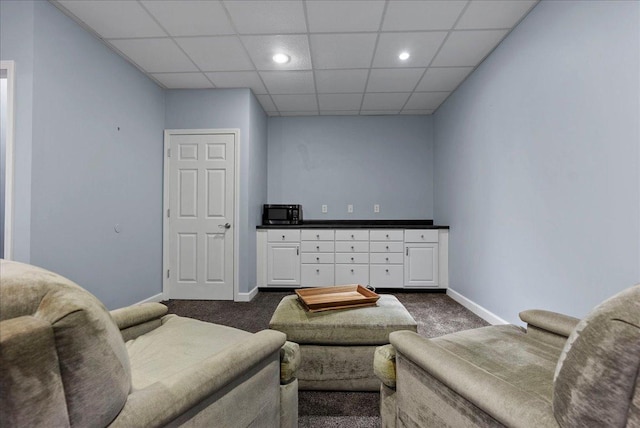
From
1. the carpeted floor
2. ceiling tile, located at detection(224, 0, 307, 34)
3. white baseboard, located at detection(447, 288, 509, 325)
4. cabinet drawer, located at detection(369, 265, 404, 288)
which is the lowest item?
the carpeted floor

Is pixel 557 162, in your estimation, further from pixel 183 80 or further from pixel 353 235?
pixel 183 80

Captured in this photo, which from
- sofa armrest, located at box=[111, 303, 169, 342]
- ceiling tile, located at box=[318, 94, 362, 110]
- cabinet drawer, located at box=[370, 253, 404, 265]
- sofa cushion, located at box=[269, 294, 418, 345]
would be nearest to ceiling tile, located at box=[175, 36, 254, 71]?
ceiling tile, located at box=[318, 94, 362, 110]

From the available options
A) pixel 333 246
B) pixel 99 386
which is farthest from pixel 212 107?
pixel 99 386

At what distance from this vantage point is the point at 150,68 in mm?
3113

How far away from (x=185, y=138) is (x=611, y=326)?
3.95m

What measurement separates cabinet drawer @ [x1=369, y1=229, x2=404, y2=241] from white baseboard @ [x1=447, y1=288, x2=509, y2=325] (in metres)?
0.93

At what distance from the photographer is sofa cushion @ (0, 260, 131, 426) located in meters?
0.52

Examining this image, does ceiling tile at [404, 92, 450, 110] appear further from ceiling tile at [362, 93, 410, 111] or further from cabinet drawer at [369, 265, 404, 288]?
cabinet drawer at [369, 265, 404, 288]

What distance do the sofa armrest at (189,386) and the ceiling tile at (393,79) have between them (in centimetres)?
306

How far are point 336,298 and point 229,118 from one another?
2.71 m

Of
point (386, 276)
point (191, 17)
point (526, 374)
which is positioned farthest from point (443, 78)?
point (526, 374)

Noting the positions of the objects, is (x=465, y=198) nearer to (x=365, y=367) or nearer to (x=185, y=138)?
(x=365, y=367)

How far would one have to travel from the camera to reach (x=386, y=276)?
3.88 meters

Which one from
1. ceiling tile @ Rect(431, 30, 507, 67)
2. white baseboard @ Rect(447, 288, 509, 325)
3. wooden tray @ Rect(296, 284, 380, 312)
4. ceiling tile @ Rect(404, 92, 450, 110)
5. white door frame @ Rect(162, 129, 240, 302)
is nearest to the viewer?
wooden tray @ Rect(296, 284, 380, 312)
